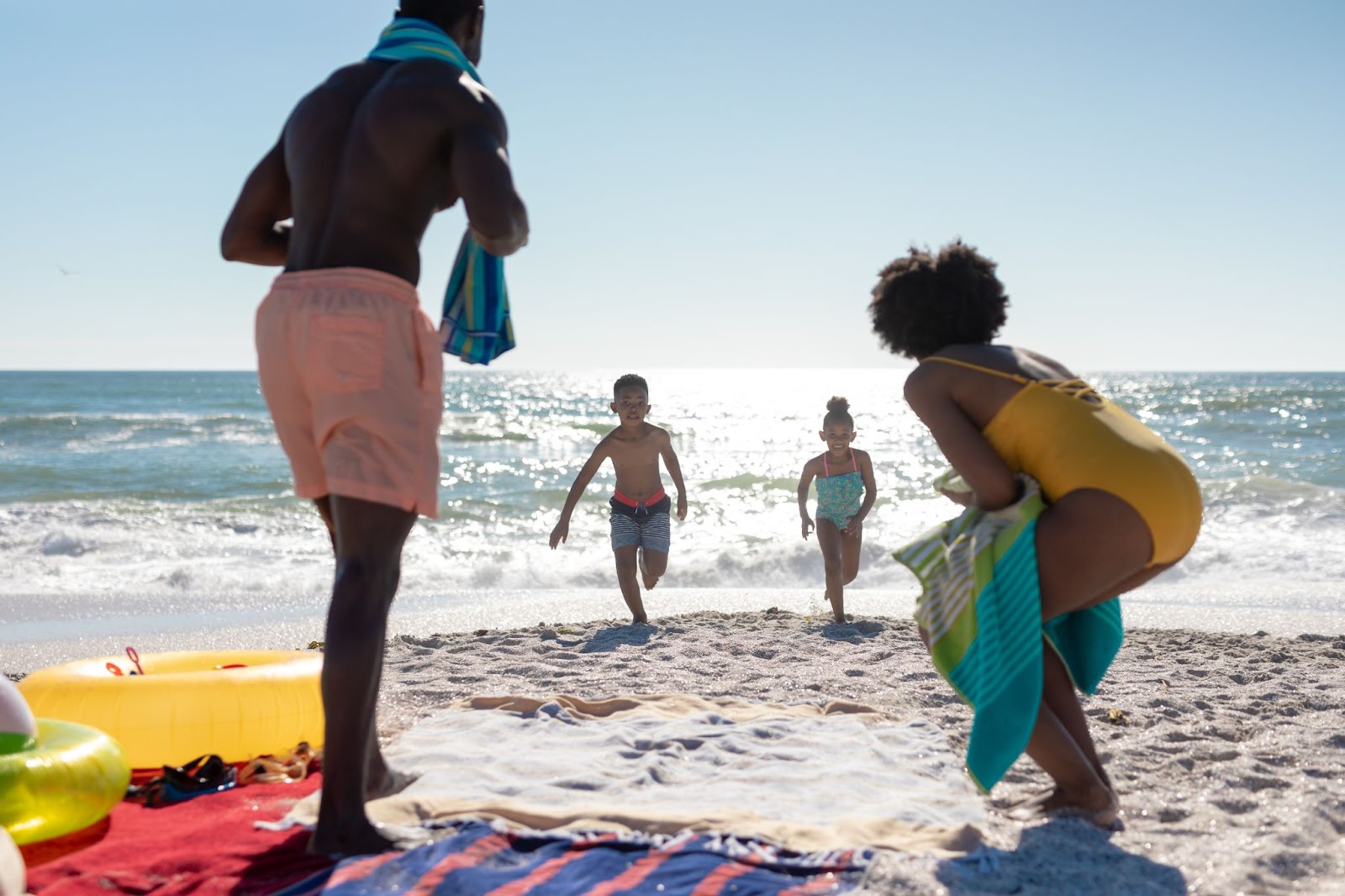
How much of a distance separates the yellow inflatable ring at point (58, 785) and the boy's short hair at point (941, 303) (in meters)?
2.64

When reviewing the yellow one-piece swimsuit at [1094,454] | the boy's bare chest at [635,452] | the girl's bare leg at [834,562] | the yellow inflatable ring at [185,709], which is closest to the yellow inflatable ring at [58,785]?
the yellow inflatable ring at [185,709]

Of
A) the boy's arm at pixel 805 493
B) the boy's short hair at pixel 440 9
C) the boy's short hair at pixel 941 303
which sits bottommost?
the boy's arm at pixel 805 493

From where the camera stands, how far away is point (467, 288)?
3.06 meters

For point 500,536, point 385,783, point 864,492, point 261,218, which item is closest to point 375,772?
point 385,783

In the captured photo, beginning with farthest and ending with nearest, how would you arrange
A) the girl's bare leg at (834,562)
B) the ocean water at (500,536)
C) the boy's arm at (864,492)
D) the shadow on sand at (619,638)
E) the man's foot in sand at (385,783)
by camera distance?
the ocean water at (500,536), the boy's arm at (864,492), the girl's bare leg at (834,562), the shadow on sand at (619,638), the man's foot in sand at (385,783)

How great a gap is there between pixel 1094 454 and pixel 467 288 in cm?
181

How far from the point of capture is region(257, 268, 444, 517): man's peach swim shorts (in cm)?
269

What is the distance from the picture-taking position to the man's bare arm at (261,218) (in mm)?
3111

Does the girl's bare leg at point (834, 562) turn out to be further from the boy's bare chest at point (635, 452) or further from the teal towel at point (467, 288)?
the teal towel at point (467, 288)

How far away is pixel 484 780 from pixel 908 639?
3.60 metres

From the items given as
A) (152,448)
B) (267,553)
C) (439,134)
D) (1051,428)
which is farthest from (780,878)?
(152,448)

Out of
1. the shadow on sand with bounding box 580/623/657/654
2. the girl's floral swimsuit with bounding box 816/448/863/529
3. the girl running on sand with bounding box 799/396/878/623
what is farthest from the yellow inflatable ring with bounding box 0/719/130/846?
the girl's floral swimsuit with bounding box 816/448/863/529

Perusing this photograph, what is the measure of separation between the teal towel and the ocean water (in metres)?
4.85

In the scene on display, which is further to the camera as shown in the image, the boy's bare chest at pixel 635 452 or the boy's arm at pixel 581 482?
the boy's bare chest at pixel 635 452
